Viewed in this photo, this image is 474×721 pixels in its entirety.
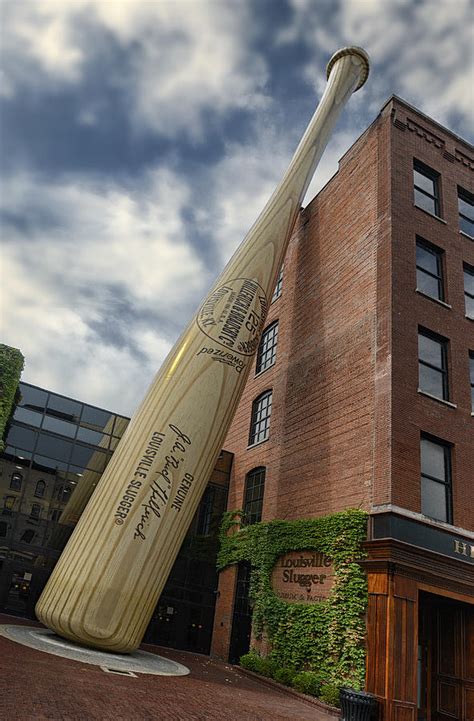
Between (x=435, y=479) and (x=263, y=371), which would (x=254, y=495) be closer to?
(x=263, y=371)

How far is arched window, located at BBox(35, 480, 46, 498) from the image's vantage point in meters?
16.2

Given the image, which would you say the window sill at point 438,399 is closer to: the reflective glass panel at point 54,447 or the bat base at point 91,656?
the bat base at point 91,656

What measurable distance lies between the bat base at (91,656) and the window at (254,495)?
6289 mm

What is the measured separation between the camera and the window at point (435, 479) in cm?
1303

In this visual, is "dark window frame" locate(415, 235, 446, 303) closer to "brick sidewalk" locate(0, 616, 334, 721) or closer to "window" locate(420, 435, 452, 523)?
"window" locate(420, 435, 452, 523)

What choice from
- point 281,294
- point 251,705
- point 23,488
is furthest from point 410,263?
point 23,488

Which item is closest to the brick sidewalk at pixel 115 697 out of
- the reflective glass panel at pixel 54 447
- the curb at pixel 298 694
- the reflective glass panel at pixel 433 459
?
the curb at pixel 298 694

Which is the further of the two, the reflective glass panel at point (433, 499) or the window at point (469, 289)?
the window at point (469, 289)

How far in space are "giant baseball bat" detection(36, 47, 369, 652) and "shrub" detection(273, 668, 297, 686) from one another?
431 centimetres

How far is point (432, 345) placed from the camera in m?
15.2

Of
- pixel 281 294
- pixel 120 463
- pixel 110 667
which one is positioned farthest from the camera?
pixel 281 294

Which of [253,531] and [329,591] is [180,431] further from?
[253,531]

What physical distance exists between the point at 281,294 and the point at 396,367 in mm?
8571

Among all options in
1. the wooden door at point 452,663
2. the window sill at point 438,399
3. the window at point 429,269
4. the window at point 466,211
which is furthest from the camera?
the window at point 466,211
